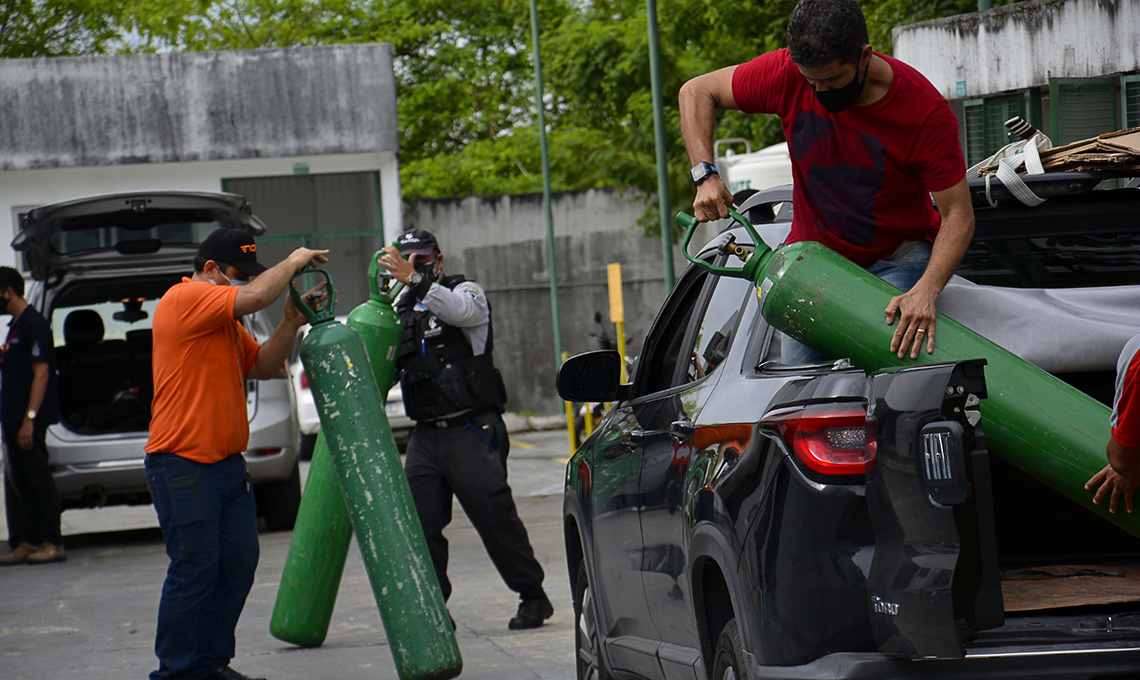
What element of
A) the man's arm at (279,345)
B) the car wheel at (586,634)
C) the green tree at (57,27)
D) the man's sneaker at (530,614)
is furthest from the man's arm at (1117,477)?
the green tree at (57,27)

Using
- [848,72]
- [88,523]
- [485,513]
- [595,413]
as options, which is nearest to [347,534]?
[485,513]

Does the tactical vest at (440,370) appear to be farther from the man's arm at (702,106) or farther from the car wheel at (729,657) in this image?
the car wheel at (729,657)

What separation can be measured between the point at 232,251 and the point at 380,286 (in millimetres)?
1053

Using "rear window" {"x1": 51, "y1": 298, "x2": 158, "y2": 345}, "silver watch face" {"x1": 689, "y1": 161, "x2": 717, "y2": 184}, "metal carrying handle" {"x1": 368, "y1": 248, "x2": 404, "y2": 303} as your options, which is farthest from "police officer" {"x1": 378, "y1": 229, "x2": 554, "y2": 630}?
"rear window" {"x1": 51, "y1": 298, "x2": 158, "y2": 345}

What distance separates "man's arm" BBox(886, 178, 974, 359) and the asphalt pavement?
11.4ft

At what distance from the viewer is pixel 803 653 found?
3000 mm

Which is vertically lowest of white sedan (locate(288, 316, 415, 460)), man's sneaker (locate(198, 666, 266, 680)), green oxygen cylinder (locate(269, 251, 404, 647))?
white sedan (locate(288, 316, 415, 460))

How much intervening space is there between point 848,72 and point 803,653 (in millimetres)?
1512

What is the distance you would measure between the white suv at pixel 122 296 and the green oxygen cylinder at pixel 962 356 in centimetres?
815

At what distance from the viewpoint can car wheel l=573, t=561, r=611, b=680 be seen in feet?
17.2

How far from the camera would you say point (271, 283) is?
234 inches

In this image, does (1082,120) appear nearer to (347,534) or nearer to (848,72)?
(347,534)

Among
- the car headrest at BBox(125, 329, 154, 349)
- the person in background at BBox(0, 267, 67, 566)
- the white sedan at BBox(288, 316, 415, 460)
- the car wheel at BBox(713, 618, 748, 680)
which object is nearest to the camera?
the car wheel at BBox(713, 618, 748, 680)

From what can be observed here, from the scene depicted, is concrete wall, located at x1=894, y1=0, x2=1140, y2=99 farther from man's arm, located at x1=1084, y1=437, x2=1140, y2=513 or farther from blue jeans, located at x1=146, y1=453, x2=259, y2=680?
man's arm, located at x1=1084, y1=437, x2=1140, y2=513
